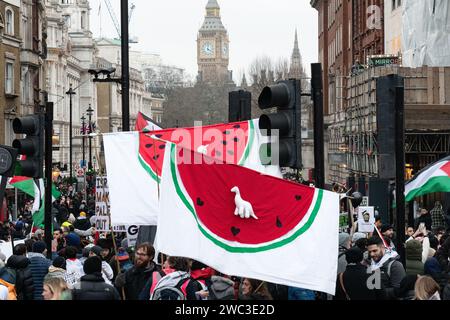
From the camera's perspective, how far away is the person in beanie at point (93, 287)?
31.0ft

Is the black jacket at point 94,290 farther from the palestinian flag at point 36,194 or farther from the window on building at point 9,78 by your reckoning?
the window on building at point 9,78

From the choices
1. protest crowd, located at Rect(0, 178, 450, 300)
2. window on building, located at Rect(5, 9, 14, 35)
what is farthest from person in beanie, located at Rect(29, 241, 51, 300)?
window on building, located at Rect(5, 9, 14, 35)

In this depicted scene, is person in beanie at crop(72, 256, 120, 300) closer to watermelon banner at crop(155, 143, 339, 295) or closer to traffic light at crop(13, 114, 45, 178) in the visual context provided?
watermelon banner at crop(155, 143, 339, 295)

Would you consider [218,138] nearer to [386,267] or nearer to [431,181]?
[431,181]

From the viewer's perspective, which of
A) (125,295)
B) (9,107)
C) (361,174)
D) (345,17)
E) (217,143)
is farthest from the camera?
(345,17)

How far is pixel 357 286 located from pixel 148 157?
14.2 ft

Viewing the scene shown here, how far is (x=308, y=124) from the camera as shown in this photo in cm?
8625

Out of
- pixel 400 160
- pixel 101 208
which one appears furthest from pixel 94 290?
pixel 101 208

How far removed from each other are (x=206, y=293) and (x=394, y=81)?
3434 millimetres

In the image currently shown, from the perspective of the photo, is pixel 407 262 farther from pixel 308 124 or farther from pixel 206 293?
pixel 308 124

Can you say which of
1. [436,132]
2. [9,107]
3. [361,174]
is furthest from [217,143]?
[9,107]

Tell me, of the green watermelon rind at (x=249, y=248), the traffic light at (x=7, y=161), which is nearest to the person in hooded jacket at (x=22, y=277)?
the traffic light at (x=7, y=161)

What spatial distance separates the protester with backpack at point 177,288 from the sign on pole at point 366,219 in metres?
6.47

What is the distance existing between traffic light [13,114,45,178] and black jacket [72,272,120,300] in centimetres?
458
